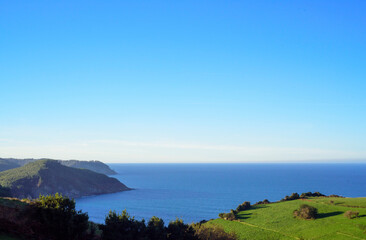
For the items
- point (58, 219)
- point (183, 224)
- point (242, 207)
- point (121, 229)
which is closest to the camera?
point (58, 219)

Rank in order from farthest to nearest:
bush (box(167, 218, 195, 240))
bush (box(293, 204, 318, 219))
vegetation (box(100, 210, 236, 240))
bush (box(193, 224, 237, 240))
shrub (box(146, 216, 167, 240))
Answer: bush (box(293, 204, 318, 219)), bush (box(193, 224, 237, 240)), bush (box(167, 218, 195, 240)), shrub (box(146, 216, 167, 240)), vegetation (box(100, 210, 236, 240))

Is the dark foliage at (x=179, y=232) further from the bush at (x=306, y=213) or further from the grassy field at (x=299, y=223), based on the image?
the bush at (x=306, y=213)

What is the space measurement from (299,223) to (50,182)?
157 metres

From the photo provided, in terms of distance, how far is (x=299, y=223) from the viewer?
61.4 meters

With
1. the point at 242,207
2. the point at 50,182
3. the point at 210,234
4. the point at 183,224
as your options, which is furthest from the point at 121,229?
the point at 50,182

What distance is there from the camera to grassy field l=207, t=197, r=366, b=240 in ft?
173

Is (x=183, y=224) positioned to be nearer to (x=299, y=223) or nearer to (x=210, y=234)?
(x=210, y=234)

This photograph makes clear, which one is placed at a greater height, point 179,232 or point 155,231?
point 155,231

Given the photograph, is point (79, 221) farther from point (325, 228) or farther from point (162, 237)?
point (325, 228)

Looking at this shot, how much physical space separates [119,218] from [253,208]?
186 ft

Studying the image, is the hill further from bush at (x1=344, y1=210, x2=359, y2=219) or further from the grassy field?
bush at (x1=344, y1=210, x2=359, y2=219)

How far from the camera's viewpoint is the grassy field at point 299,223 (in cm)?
5288

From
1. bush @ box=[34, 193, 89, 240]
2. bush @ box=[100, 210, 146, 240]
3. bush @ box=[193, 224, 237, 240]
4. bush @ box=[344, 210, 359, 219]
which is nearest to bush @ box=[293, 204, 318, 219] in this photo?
bush @ box=[344, 210, 359, 219]

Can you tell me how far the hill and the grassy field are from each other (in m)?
129
